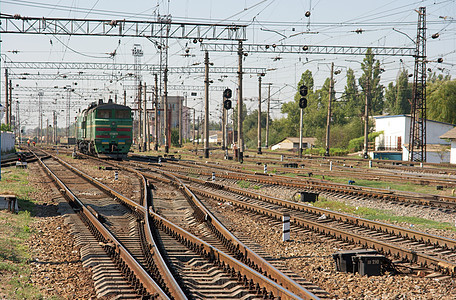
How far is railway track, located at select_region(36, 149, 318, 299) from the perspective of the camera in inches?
277

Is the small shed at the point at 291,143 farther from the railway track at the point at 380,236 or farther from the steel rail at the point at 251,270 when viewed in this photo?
the steel rail at the point at 251,270

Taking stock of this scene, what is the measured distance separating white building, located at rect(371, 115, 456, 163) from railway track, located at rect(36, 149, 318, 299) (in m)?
41.7

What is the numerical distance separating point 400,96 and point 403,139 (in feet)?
136

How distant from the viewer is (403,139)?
57562mm

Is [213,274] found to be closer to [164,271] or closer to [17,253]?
[164,271]

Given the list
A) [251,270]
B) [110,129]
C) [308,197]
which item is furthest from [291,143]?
[251,270]

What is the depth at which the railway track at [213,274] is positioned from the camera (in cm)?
704

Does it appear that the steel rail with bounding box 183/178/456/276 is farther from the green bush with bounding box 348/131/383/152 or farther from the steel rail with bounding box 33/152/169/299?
the green bush with bounding box 348/131/383/152

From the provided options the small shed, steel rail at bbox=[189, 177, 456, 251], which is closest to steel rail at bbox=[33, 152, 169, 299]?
steel rail at bbox=[189, 177, 456, 251]

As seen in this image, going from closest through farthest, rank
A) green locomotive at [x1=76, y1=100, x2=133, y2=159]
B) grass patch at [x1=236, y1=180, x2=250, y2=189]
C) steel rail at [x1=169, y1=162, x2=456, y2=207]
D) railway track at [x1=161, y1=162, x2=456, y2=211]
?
railway track at [x1=161, y1=162, x2=456, y2=211]
steel rail at [x1=169, y1=162, x2=456, y2=207]
grass patch at [x1=236, y1=180, x2=250, y2=189]
green locomotive at [x1=76, y1=100, x2=133, y2=159]

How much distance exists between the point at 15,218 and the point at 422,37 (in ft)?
125

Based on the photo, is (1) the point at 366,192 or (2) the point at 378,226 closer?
(2) the point at 378,226

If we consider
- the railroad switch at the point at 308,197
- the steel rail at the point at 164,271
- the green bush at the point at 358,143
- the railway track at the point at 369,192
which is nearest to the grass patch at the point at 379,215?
the railroad switch at the point at 308,197

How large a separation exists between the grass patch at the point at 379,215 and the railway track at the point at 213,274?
5.74m
